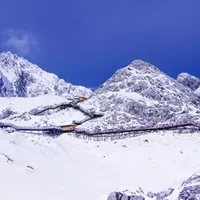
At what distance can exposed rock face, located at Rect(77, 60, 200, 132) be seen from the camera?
247 ft

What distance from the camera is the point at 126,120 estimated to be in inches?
2977

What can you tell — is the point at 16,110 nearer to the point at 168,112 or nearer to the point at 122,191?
the point at 168,112

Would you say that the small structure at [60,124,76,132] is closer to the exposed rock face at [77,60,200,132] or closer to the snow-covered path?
the exposed rock face at [77,60,200,132]

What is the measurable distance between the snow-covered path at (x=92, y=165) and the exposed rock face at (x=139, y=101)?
46.2 feet

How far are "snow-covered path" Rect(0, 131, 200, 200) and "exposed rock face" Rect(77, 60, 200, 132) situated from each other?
14.1m

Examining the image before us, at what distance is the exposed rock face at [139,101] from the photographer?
247 ft

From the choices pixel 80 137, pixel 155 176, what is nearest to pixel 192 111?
pixel 80 137

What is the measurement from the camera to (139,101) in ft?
271

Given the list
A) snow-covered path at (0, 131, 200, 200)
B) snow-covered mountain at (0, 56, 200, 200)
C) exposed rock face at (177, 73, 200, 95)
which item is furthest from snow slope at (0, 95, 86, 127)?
exposed rock face at (177, 73, 200, 95)

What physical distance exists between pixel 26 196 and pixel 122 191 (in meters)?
8.39

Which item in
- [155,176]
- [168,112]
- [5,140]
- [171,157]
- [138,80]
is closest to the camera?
[5,140]

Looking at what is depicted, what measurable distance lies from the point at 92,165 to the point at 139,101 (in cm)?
4048

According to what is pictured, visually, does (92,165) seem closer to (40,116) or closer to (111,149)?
(111,149)

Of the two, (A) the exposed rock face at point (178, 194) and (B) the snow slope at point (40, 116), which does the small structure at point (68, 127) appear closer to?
(B) the snow slope at point (40, 116)
